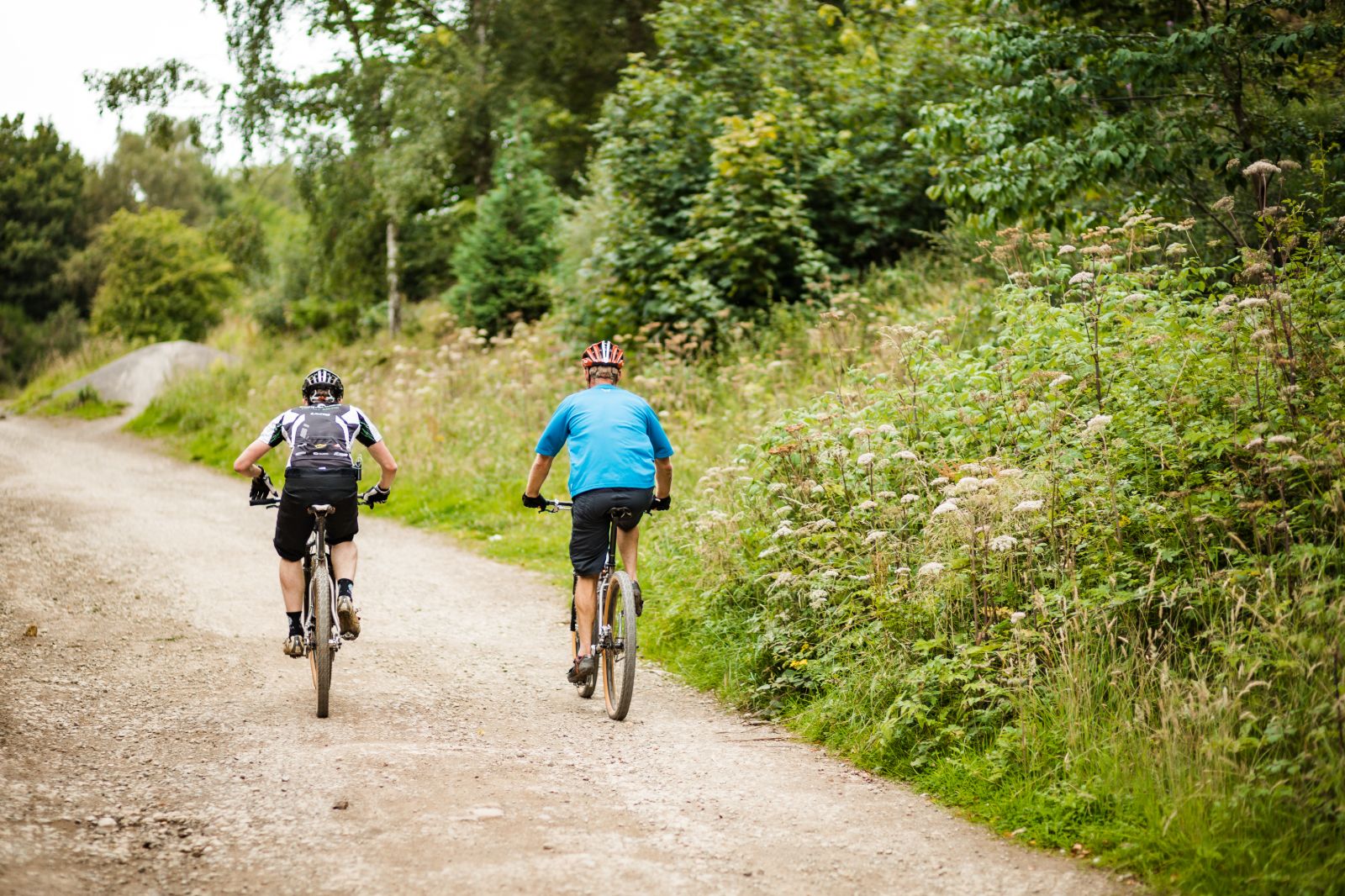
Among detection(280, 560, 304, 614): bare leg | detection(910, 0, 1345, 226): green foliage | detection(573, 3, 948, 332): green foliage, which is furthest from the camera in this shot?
detection(573, 3, 948, 332): green foliage

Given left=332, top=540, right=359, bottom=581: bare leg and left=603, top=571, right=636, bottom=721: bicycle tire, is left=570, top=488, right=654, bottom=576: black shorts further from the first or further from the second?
left=332, top=540, right=359, bottom=581: bare leg

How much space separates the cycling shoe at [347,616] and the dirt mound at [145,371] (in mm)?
18837

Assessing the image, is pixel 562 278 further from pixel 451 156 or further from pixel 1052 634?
pixel 1052 634

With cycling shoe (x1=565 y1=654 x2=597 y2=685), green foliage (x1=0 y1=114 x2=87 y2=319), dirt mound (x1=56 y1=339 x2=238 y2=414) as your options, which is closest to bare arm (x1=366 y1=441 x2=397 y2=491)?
cycling shoe (x1=565 y1=654 x2=597 y2=685)

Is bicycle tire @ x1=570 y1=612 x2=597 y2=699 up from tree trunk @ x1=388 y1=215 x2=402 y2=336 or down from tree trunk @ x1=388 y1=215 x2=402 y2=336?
down

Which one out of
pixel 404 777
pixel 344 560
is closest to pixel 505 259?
pixel 344 560

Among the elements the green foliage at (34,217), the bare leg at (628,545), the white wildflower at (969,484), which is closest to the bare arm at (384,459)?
the bare leg at (628,545)

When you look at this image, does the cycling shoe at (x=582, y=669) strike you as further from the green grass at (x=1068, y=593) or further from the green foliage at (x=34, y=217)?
the green foliage at (x=34, y=217)

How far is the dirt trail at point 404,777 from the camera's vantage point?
13.6ft

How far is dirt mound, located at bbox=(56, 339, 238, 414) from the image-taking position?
23.7 meters

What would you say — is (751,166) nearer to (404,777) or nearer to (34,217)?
(404,777)

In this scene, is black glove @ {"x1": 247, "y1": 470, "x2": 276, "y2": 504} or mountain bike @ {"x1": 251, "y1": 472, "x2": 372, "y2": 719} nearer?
mountain bike @ {"x1": 251, "y1": 472, "x2": 372, "y2": 719}

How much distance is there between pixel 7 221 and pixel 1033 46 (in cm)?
3647

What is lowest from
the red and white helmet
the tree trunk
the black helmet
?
the black helmet
